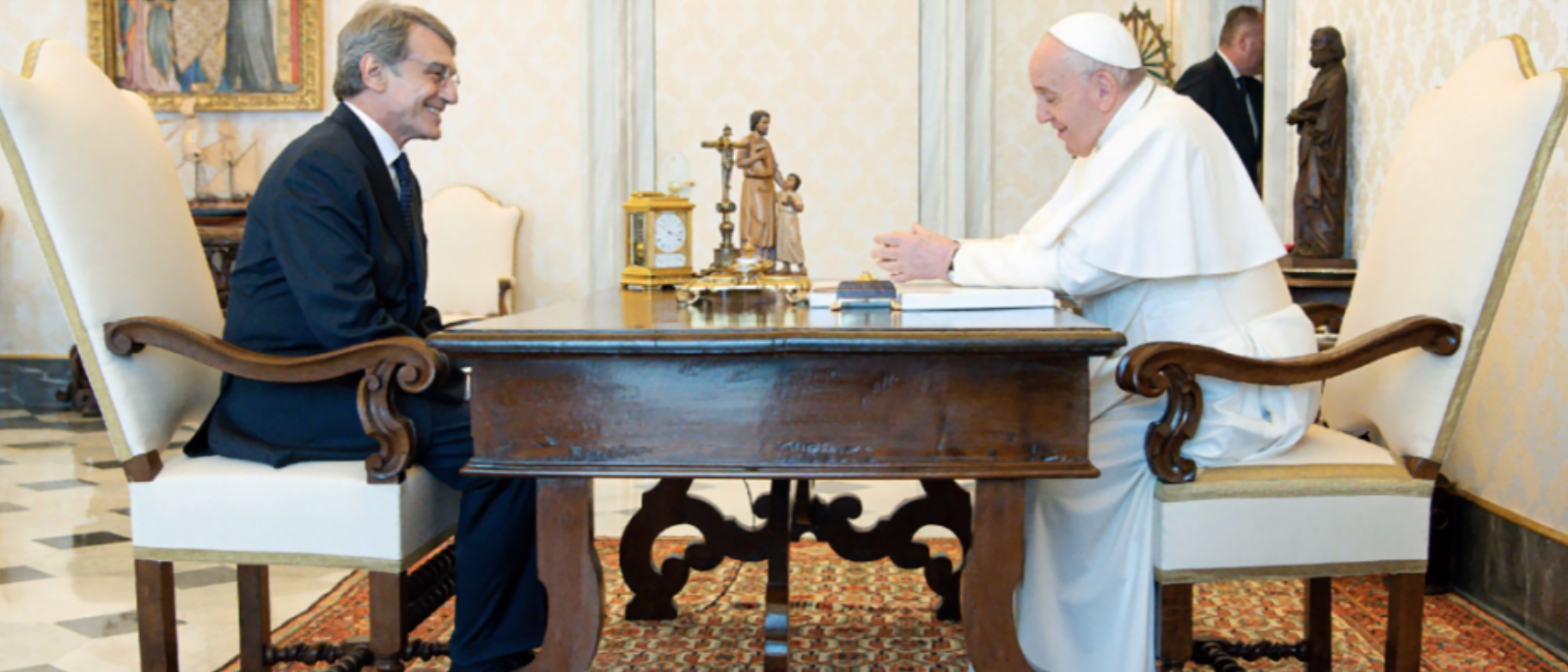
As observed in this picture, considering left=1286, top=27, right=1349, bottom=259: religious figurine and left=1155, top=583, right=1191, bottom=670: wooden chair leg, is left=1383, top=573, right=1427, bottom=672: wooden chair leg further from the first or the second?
left=1286, top=27, right=1349, bottom=259: religious figurine

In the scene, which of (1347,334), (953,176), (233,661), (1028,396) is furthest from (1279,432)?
(953,176)

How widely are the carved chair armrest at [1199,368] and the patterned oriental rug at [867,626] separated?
1022 mm

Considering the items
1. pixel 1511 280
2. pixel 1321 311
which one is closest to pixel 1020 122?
pixel 1321 311

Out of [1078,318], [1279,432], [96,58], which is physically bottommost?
[1279,432]

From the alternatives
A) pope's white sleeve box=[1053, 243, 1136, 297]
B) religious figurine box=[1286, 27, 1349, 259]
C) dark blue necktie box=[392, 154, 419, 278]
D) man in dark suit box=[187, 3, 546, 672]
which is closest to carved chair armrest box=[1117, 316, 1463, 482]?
pope's white sleeve box=[1053, 243, 1136, 297]

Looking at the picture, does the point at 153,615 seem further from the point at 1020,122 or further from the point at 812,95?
the point at 1020,122

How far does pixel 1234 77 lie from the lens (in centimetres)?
620

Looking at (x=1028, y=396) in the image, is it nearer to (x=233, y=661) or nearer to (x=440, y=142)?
(x=233, y=661)

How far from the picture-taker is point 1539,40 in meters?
3.37

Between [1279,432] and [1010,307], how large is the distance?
0.71m

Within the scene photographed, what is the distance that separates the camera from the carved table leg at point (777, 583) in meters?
2.75

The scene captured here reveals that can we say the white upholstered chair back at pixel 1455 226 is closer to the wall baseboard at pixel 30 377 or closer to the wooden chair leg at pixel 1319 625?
the wooden chair leg at pixel 1319 625

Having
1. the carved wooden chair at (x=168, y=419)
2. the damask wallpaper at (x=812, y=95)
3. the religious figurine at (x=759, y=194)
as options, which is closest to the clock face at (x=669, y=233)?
the religious figurine at (x=759, y=194)

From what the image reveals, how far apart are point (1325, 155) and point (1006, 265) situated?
2236 mm
